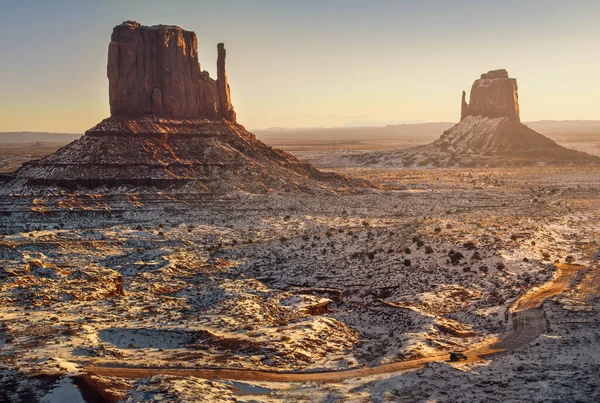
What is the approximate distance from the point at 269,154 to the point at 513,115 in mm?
68706

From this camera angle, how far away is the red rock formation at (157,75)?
63750 millimetres

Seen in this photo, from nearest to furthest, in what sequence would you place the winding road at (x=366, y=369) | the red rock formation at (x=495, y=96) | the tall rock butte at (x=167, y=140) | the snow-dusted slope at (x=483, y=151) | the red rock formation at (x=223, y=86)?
the winding road at (x=366, y=369)
the tall rock butte at (x=167, y=140)
the red rock formation at (x=223, y=86)
the snow-dusted slope at (x=483, y=151)
the red rock formation at (x=495, y=96)

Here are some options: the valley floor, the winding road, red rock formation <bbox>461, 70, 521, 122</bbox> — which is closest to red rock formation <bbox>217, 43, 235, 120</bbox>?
the valley floor

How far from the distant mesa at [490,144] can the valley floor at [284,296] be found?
54.6 metres

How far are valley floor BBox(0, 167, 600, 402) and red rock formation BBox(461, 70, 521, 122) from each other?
218 ft

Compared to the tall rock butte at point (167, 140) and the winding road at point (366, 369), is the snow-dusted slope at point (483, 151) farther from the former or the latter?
the winding road at point (366, 369)

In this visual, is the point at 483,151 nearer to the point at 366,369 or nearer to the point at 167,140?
the point at 167,140

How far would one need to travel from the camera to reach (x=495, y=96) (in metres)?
118

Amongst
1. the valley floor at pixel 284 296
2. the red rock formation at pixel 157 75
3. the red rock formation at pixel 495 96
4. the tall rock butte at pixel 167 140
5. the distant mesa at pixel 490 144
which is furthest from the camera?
the red rock formation at pixel 495 96

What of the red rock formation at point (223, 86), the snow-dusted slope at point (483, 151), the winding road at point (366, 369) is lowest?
the winding road at point (366, 369)

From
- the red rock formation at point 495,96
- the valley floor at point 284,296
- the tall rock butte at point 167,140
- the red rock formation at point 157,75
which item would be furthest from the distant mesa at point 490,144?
the red rock formation at point 157,75

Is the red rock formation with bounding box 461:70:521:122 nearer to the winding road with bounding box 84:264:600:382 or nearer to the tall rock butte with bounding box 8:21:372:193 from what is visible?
the tall rock butte with bounding box 8:21:372:193

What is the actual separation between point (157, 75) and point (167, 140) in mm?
8089

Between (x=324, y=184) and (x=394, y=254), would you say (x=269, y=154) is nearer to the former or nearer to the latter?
(x=324, y=184)
